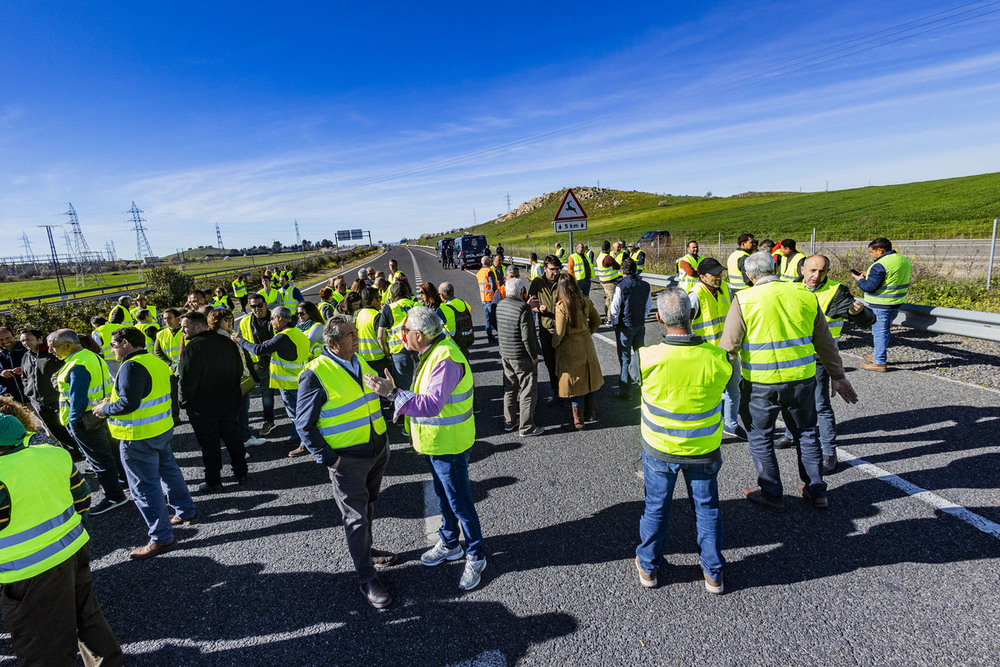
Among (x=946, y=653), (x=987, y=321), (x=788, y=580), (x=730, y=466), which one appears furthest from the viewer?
(x=987, y=321)

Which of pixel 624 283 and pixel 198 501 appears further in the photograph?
pixel 624 283

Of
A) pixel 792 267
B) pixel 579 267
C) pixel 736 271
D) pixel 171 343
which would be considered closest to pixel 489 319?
pixel 579 267

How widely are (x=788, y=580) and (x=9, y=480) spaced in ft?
14.0

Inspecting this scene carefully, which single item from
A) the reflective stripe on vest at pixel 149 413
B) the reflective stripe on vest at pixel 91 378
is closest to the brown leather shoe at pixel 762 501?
the reflective stripe on vest at pixel 149 413

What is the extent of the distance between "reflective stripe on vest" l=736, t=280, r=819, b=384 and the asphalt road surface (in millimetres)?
1123

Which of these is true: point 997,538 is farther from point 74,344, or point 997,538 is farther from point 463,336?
point 74,344

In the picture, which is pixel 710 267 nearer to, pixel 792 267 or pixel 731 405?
pixel 731 405

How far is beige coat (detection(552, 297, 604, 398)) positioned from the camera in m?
5.51

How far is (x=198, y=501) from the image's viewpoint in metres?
4.63

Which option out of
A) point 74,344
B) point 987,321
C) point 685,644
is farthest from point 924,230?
point 74,344

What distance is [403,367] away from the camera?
6.27 meters

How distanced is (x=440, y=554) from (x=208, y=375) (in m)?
2.94

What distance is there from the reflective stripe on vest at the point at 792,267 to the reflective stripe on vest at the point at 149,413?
836 centimetres

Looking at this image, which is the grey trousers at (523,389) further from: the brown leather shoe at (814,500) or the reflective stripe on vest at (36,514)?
the reflective stripe on vest at (36,514)
